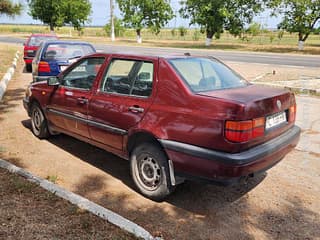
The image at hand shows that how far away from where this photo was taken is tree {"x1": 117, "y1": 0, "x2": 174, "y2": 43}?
132 feet

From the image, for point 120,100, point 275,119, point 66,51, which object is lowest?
point 275,119

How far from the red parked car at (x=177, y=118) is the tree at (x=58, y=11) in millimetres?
44010

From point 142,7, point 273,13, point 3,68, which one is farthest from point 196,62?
point 142,7

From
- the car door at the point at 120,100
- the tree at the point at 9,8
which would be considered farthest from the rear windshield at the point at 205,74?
the tree at the point at 9,8

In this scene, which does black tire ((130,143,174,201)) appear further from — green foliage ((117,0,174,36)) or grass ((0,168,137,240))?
green foliage ((117,0,174,36))

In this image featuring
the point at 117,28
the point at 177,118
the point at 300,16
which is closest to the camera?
the point at 177,118

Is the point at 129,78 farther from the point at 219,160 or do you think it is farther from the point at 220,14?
the point at 220,14

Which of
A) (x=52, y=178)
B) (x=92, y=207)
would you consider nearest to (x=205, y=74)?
(x=92, y=207)

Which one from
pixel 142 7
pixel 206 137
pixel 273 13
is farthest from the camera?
pixel 142 7

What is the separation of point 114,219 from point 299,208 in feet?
6.86

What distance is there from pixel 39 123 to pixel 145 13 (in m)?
37.5

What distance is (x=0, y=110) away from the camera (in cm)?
811

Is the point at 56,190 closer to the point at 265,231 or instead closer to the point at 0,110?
the point at 265,231

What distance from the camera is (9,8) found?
38.2 feet
